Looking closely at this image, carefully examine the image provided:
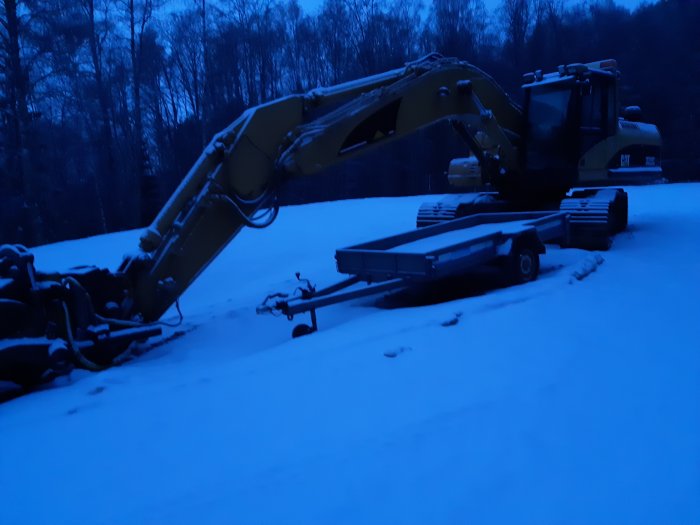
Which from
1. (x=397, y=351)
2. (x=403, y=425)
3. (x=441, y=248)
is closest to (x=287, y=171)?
(x=441, y=248)

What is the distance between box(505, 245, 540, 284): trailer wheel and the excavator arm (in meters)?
2.07

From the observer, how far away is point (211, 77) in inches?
1236

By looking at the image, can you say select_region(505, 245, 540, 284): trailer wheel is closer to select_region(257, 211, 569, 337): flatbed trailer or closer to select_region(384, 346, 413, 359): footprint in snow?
select_region(257, 211, 569, 337): flatbed trailer

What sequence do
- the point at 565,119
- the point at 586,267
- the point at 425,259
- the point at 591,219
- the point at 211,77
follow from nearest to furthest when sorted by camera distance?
the point at 425,259, the point at 586,267, the point at 591,219, the point at 565,119, the point at 211,77

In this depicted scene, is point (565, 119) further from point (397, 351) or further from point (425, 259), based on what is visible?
point (397, 351)

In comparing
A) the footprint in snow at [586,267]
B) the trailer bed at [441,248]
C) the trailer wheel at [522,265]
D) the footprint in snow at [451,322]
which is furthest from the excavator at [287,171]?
the footprint in snow at [451,322]

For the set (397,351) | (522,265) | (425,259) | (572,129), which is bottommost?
(397,351)

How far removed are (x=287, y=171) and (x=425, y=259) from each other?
5.72 ft

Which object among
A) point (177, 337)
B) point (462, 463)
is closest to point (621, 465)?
point (462, 463)

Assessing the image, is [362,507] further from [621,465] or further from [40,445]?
[40,445]

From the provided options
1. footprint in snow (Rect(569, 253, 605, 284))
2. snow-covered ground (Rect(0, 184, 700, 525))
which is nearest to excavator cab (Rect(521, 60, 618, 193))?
footprint in snow (Rect(569, 253, 605, 284))

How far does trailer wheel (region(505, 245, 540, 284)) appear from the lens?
269 inches

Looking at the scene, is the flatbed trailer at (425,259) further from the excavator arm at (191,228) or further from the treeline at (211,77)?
the treeline at (211,77)

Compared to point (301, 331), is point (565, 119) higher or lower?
higher
